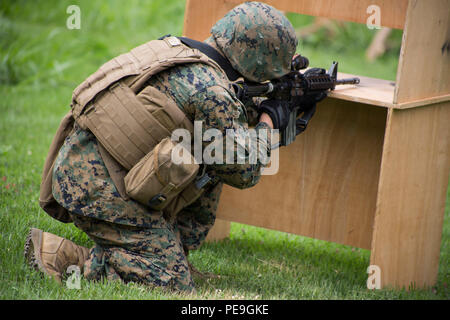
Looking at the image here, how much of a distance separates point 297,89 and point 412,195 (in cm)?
104

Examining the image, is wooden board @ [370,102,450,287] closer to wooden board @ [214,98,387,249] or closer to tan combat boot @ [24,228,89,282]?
wooden board @ [214,98,387,249]

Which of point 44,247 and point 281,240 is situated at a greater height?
point 44,247

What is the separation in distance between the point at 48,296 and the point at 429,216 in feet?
8.33

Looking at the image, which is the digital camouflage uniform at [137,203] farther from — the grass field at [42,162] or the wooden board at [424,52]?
the wooden board at [424,52]

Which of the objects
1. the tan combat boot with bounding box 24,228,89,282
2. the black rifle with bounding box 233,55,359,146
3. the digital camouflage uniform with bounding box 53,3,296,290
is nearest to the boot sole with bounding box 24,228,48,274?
the tan combat boot with bounding box 24,228,89,282

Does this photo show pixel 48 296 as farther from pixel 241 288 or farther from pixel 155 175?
pixel 241 288


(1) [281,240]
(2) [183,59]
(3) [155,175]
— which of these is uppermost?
(2) [183,59]

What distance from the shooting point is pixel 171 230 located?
3.46m

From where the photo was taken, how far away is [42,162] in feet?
17.7

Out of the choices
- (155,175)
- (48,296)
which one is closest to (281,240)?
(155,175)

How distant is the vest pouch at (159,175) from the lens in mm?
3078

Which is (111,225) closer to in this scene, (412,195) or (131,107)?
(131,107)

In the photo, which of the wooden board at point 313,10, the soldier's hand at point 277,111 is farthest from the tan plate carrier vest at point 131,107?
the wooden board at point 313,10

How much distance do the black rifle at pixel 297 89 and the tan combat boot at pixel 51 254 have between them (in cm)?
138
